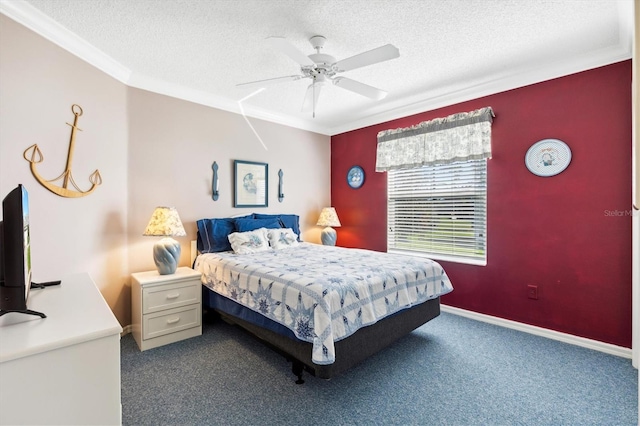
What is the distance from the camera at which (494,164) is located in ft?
10.8

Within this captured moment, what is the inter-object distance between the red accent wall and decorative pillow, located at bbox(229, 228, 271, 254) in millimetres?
2269

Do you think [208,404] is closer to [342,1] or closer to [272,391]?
[272,391]

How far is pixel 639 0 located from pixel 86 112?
3.50 metres

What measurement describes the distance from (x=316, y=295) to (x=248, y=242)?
5.48 feet

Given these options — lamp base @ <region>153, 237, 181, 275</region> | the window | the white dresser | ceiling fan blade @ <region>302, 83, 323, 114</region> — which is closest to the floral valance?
the window

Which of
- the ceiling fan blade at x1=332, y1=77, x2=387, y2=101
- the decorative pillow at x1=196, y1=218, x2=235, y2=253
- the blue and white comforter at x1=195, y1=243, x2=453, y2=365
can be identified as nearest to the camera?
the blue and white comforter at x1=195, y1=243, x2=453, y2=365

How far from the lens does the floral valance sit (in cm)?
331

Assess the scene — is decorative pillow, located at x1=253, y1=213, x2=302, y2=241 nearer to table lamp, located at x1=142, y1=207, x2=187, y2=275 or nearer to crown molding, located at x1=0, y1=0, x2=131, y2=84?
table lamp, located at x1=142, y1=207, x2=187, y2=275

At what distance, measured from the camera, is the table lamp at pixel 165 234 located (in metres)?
2.90

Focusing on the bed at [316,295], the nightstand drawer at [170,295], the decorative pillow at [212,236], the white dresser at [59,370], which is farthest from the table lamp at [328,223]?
the white dresser at [59,370]

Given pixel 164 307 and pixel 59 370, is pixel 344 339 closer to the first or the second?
pixel 59 370

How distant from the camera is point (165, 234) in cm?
289

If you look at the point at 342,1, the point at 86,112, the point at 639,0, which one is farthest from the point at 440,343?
the point at 86,112

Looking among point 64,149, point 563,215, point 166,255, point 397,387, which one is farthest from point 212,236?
point 563,215
